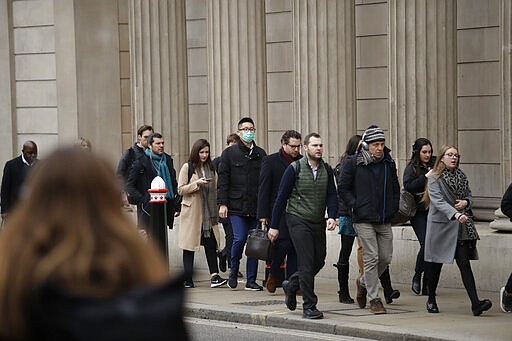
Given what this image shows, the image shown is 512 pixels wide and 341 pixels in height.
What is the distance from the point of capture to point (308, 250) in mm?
12008

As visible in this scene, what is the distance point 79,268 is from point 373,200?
9.17 m

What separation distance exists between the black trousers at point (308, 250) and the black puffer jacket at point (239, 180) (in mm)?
2308

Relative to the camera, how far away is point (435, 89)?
49.9 feet

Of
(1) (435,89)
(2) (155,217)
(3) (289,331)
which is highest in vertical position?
(1) (435,89)

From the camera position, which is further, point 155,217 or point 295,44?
point 295,44

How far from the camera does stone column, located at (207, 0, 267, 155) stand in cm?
1723

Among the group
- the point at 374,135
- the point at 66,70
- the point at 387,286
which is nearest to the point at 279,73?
the point at 66,70

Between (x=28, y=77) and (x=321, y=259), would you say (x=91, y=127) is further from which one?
(x=321, y=259)

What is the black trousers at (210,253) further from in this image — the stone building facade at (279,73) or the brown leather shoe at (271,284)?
the stone building facade at (279,73)

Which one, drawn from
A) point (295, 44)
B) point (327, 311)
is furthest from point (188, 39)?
point (327, 311)

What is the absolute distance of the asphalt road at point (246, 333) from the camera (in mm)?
11219

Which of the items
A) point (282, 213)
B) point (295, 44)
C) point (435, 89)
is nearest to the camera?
point (282, 213)

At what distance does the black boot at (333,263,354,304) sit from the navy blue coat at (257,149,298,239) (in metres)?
0.66

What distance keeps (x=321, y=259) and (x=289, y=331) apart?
811mm
